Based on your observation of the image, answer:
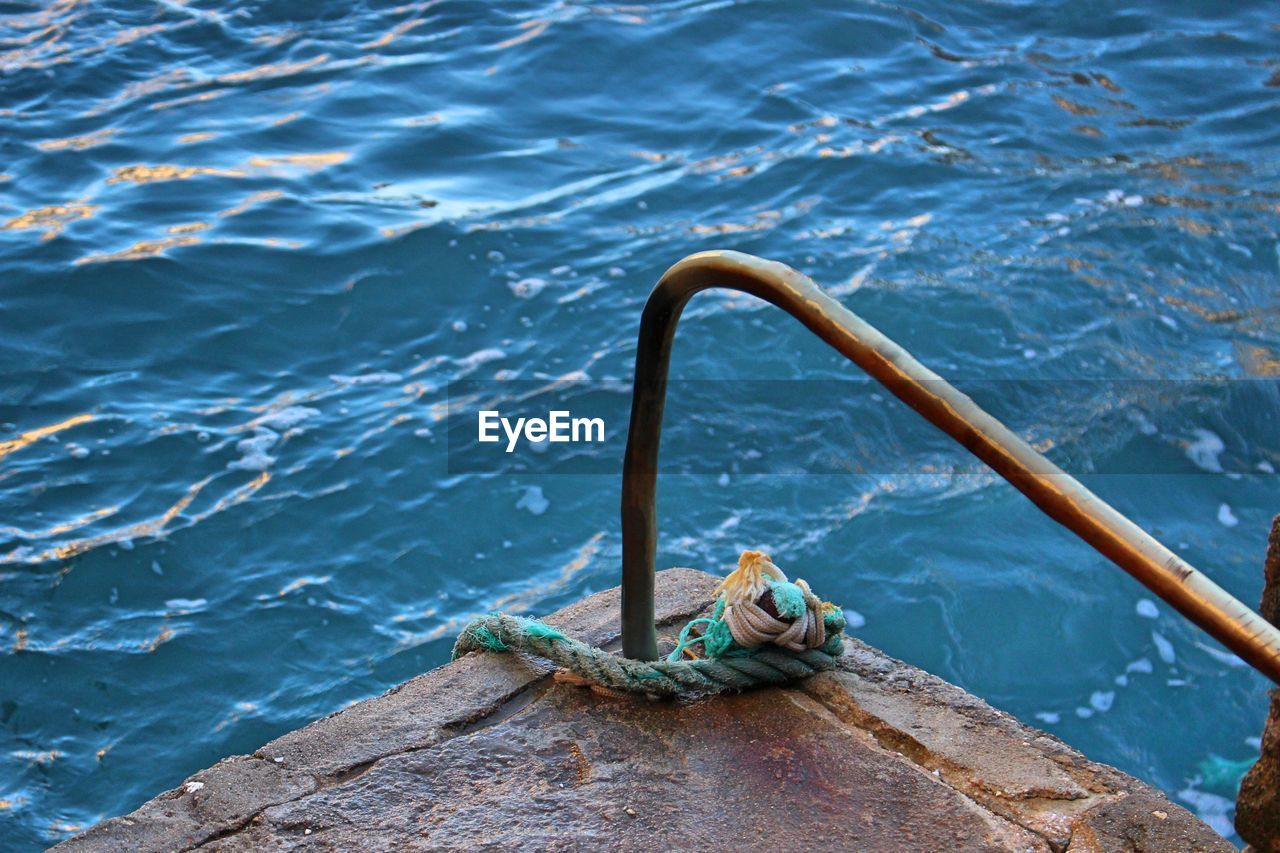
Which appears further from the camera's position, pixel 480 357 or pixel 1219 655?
pixel 480 357

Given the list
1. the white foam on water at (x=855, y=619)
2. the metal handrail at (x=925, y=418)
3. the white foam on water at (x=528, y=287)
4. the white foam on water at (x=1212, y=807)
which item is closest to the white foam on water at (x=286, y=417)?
the white foam on water at (x=528, y=287)

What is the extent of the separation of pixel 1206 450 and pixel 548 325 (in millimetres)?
3079

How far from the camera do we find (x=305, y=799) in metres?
2.15

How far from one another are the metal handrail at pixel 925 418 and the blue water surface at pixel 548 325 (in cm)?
277

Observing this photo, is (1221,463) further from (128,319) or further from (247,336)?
(128,319)

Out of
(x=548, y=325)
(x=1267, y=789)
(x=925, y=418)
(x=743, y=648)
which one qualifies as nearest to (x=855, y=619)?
(x=548, y=325)

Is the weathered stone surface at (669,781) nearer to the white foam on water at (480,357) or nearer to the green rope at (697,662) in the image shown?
the green rope at (697,662)

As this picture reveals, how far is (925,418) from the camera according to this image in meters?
1.60

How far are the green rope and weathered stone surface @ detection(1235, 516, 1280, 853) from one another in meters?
0.79

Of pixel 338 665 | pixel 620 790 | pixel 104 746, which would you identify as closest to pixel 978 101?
pixel 338 665

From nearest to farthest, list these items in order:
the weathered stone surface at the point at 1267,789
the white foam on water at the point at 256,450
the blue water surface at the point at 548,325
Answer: the weathered stone surface at the point at 1267,789, the blue water surface at the point at 548,325, the white foam on water at the point at 256,450

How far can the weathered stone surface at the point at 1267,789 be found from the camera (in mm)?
1748

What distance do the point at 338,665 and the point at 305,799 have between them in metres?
2.57

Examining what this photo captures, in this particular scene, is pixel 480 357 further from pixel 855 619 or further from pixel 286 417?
pixel 855 619
